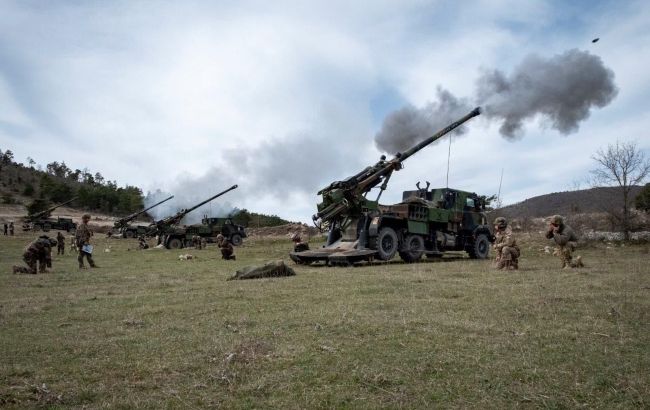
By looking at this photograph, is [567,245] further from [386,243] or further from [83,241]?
[83,241]

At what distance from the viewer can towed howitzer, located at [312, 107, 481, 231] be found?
62.8ft

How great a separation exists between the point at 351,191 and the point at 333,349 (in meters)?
13.9

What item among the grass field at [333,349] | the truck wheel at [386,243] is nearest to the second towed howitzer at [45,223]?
the truck wheel at [386,243]

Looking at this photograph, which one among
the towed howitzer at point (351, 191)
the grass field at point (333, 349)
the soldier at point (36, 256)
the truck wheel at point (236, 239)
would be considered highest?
the towed howitzer at point (351, 191)

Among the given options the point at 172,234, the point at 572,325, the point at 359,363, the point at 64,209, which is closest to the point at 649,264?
the point at 572,325

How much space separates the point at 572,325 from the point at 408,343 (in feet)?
7.23

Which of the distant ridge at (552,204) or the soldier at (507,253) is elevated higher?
→ the distant ridge at (552,204)

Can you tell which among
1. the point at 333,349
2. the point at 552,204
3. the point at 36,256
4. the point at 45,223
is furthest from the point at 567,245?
the point at 45,223

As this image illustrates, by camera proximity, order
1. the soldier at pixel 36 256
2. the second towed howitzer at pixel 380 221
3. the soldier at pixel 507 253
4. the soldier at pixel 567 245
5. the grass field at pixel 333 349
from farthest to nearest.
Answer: the second towed howitzer at pixel 380 221
the soldier at pixel 36 256
the soldier at pixel 507 253
the soldier at pixel 567 245
the grass field at pixel 333 349

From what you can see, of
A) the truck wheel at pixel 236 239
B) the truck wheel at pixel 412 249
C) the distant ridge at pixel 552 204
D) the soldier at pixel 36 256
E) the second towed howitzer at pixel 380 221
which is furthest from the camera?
the distant ridge at pixel 552 204

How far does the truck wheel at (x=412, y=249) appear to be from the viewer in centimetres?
1952

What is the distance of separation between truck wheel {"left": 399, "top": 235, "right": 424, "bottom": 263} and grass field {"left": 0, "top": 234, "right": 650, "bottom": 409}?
9511 mm

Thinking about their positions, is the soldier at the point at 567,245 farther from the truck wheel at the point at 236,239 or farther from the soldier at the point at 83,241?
the truck wheel at the point at 236,239

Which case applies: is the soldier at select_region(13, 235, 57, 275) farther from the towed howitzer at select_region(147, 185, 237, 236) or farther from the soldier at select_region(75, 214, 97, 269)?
the towed howitzer at select_region(147, 185, 237, 236)
